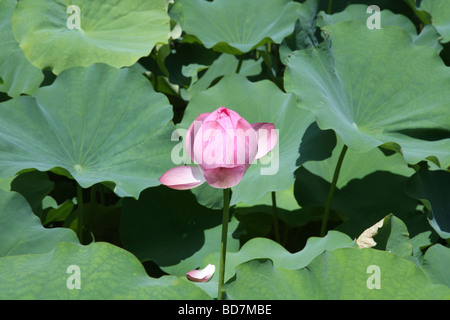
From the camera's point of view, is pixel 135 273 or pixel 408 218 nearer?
pixel 135 273

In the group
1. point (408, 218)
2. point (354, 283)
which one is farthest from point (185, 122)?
point (354, 283)

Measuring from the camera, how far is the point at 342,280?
0.86 metres

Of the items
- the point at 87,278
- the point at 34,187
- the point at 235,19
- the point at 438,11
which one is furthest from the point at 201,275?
the point at 438,11

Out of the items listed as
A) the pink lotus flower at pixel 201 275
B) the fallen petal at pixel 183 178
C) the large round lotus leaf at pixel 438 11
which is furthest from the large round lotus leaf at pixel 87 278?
the large round lotus leaf at pixel 438 11

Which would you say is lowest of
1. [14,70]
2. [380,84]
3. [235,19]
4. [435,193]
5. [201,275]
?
[201,275]

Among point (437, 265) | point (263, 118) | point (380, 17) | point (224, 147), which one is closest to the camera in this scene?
point (224, 147)

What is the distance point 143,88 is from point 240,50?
431 millimetres

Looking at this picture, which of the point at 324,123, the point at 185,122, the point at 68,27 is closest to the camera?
the point at 324,123

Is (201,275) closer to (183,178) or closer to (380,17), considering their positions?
(183,178)

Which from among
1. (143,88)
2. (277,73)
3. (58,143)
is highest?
(277,73)

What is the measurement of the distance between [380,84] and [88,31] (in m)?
0.93

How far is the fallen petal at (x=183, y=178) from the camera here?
2.89 ft

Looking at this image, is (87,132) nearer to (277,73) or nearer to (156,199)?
(156,199)

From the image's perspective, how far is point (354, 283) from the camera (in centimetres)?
85
